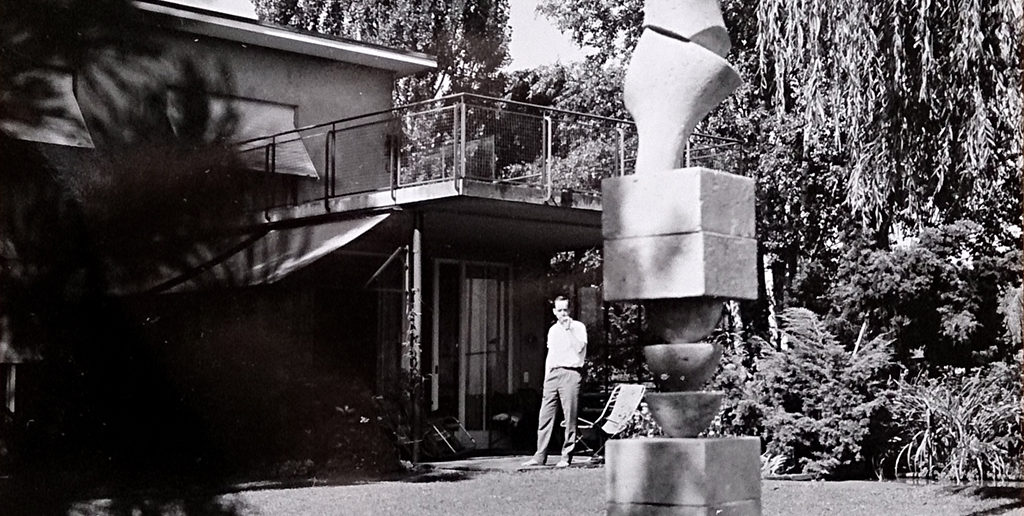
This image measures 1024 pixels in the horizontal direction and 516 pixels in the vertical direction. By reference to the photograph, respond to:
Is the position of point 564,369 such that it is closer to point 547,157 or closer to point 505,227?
point 547,157

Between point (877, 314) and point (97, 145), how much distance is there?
14651mm

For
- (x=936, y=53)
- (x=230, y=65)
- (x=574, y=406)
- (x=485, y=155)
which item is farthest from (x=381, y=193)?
(x=230, y=65)

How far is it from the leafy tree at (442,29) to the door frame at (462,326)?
6.19 m

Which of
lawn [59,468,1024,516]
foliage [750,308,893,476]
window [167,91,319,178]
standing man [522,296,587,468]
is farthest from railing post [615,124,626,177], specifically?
window [167,91,319,178]

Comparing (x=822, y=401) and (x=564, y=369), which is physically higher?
(x=564, y=369)

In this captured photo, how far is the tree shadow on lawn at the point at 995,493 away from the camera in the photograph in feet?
31.0

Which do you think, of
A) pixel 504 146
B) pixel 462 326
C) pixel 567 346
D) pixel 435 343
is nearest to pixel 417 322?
pixel 567 346

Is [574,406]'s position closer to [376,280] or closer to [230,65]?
[376,280]

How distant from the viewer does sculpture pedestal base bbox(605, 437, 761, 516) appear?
483 centimetres

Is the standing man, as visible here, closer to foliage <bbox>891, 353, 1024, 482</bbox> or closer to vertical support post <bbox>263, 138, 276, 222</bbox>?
foliage <bbox>891, 353, 1024, 482</bbox>

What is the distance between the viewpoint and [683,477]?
486cm

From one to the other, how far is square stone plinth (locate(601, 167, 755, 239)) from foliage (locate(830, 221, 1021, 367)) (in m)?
10.6

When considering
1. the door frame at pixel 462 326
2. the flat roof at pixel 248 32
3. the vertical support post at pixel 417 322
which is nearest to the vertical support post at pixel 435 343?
the door frame at pixel 462 326

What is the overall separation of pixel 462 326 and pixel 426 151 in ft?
12.0
